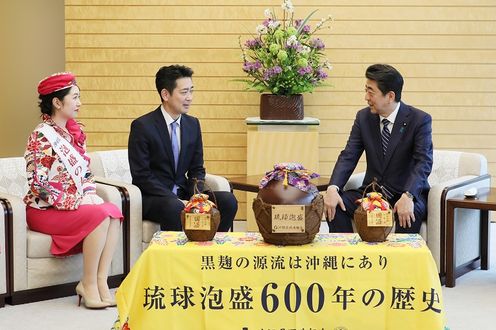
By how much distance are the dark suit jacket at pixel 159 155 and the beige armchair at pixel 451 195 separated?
108 centimetres

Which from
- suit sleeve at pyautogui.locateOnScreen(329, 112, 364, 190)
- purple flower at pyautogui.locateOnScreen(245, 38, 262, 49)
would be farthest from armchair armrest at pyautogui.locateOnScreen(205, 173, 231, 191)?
purple flower at pyautogui.locateOnScreen(245, 38, 262, 49)

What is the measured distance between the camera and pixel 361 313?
4145 mm

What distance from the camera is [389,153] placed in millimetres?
5871

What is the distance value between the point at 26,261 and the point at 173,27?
10.4 feet

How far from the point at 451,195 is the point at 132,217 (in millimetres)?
1992

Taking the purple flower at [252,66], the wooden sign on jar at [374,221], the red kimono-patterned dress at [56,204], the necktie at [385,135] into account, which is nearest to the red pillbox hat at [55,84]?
the red kimono-patterned dress at [56,204]

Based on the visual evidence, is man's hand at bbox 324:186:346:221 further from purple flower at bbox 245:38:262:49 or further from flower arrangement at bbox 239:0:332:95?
purple flower at bbox 245:38:262:49

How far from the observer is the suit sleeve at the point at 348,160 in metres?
6.02

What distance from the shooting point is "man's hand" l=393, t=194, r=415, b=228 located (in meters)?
5.53

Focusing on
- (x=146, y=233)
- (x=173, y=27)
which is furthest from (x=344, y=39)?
(x=146, y=233)

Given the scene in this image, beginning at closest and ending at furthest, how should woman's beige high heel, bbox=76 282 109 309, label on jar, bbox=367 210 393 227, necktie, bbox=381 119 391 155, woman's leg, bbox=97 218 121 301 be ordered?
1. label on jar, bbox=367 210 393 227
2. woman's beige high heel, bbox=76 282 109 309
3. woman's leg, bbox=97 218 121 301
4. necktie, bbox=381 119 391 155

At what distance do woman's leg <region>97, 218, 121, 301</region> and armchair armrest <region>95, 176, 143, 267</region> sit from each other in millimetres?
250

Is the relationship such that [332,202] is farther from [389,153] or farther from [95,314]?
[95,314]

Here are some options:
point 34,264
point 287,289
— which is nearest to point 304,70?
point 34,264
